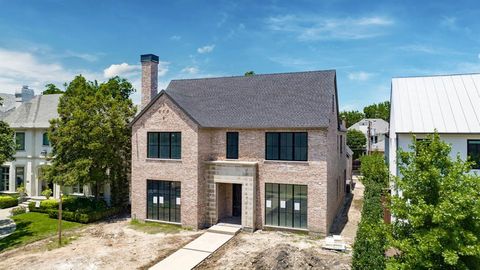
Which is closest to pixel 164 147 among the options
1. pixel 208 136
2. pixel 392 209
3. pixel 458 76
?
pixel 208 136

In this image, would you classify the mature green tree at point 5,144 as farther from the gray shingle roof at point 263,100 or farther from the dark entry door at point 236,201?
the dark entry door at point 236,201

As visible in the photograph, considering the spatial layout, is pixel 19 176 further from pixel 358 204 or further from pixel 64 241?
pixel 358 204

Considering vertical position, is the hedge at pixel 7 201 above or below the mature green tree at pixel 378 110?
below

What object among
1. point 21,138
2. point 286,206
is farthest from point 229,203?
point 21,138

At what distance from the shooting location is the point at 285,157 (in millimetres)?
21438

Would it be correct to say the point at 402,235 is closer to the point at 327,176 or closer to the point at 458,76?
the point at 327,176

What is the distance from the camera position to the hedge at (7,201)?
30.0 m

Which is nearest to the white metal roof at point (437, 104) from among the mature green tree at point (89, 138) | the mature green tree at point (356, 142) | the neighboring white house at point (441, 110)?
the neighboring white house at point (441, 110)

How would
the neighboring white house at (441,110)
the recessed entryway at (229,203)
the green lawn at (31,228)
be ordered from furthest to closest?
the recessed entryway at (229,203), the green lawn at (31,228), the neighboring white house at (441,110)

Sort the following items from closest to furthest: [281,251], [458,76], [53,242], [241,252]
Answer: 1. [281,251]
2. [241,252]
3. [53,242]
4. [458,76]

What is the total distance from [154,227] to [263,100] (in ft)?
37.9

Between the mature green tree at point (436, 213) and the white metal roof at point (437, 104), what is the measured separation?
9.74 m

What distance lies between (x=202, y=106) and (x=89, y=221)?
38.5 feet

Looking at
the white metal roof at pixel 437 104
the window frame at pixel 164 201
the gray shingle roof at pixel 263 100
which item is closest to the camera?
the white metal roof at pixel 437 104
